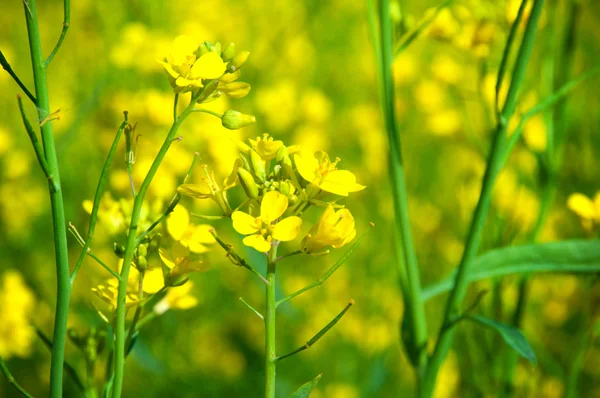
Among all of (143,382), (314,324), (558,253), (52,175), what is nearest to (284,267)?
(314,324)

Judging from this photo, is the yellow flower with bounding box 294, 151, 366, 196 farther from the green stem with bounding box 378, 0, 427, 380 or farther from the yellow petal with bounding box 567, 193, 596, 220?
the yellow petal with bounding box 567, 193, 596, 220

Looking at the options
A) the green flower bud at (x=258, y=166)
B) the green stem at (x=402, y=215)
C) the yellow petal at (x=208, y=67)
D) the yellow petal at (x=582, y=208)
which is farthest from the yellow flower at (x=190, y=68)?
the yellow petal at (x=582, y=208)

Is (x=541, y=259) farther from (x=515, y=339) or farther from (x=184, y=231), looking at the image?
(x=184, y=231)

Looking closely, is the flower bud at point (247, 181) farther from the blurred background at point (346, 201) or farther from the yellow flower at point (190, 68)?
the blurred background at point (346, 201)

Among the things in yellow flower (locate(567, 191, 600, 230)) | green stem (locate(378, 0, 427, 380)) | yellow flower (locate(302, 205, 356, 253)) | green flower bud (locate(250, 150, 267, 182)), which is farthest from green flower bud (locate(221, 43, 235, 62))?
yellow flower (locate(567, 191, 600, 230))

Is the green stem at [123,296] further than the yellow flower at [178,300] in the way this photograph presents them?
No

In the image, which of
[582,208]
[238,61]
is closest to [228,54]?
[238,61]

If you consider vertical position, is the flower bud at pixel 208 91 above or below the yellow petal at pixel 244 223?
above
